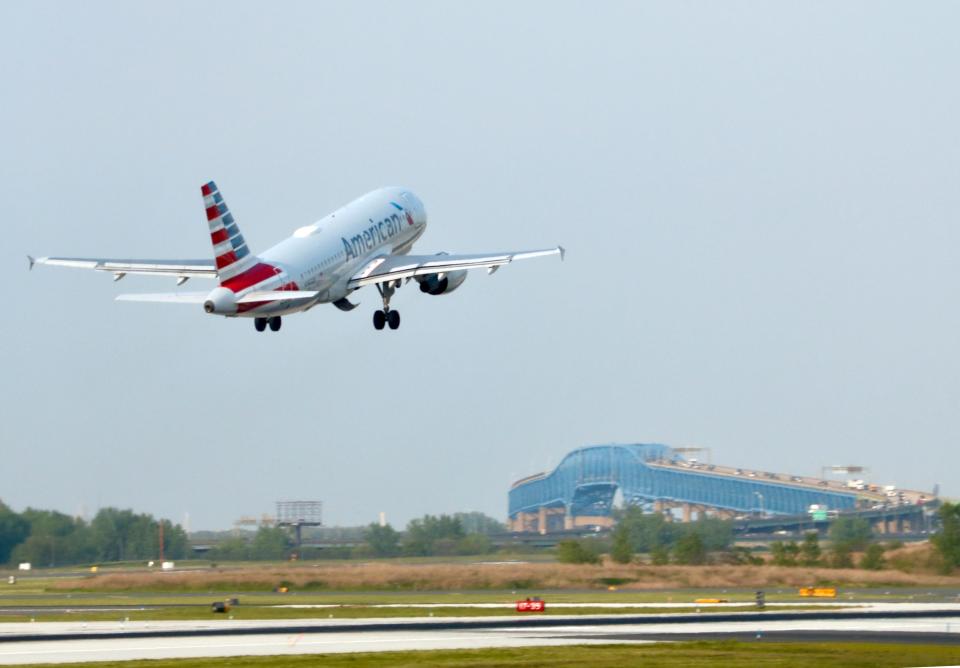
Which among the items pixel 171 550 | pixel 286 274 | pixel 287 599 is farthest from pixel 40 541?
pixel 286 274

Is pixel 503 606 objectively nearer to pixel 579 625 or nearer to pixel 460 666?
pixel 579 625

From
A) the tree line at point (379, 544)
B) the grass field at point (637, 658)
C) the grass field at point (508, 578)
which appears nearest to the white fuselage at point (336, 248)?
→ the grass field at point (637, 658)

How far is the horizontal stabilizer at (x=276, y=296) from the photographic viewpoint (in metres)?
67.8

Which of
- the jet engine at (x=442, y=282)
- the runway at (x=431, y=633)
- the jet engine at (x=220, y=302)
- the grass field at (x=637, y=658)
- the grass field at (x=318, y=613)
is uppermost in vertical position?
the jet engine at (x=442, y=282)

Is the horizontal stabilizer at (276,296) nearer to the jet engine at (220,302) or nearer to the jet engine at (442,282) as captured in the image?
the jet engine at (220,302)

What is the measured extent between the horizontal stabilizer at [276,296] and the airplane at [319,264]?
0.04 m

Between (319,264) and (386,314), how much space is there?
6.56m

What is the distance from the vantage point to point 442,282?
79.0m

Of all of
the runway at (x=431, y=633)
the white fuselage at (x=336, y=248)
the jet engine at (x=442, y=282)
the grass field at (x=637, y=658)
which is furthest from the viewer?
the jet engine at (x=442, y=282)

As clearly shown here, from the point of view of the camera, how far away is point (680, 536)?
120 metres

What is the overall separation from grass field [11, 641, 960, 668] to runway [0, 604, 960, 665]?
7.50ft

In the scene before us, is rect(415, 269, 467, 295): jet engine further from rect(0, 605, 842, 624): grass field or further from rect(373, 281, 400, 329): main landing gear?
rect(0, 605, 842, 624): grass field

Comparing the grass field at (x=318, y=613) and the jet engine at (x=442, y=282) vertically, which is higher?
the jet engine at (x=442, y=282)

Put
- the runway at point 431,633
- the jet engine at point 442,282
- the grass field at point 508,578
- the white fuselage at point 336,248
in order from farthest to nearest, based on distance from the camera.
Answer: the grass field at point 508,578
the jet engine at point 442,282
the white fuselage at point 336,248
the runway at point 431,633
